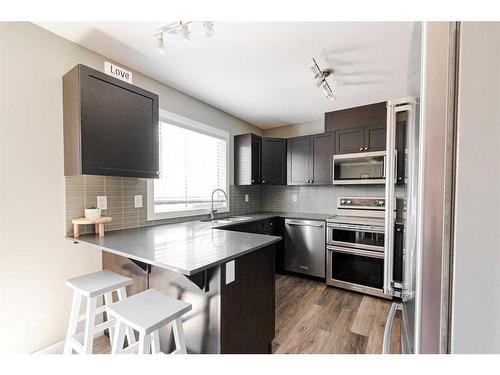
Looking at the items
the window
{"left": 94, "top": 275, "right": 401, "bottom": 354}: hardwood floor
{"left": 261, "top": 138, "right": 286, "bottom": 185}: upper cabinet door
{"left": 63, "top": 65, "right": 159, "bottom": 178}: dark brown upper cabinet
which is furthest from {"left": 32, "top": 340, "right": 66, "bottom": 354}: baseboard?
{"left": 261, "top": 138, "right": 286, "bottom": 185}: upper cabinet door

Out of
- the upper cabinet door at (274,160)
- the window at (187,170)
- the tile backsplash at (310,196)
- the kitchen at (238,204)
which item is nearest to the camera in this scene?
the kitchen at (238,204)

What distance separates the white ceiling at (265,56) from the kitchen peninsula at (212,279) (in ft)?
4.96

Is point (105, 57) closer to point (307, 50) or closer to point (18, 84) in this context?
point (18, 84)

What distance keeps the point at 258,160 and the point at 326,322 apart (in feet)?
7.82

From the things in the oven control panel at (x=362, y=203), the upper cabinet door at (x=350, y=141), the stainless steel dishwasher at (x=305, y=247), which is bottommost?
the stainless steel dishwasher at (x=305, y=247)

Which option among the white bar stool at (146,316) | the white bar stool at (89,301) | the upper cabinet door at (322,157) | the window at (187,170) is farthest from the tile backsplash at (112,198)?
the upper cabinet door at (322,157)

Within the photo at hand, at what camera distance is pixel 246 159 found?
3461mm

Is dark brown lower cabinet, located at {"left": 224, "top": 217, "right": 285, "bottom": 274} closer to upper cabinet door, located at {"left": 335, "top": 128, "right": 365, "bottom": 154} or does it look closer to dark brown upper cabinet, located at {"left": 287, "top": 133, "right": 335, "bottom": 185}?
dark brown upper cabinet, located at {"left": 287, "top": 133, "right": 335, "bottom": 185}

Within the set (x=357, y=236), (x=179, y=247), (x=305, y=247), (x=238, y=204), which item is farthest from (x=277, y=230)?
(x=179, y=247)

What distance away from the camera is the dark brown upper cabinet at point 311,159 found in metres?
3.23

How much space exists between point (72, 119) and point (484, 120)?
6.79 ft

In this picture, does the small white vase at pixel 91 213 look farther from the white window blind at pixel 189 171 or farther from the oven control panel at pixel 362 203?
the oven control panel at pixel 362 203

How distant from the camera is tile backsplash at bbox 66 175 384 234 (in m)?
1.76

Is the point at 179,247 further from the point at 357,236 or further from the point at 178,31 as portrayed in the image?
the point at 357,236
